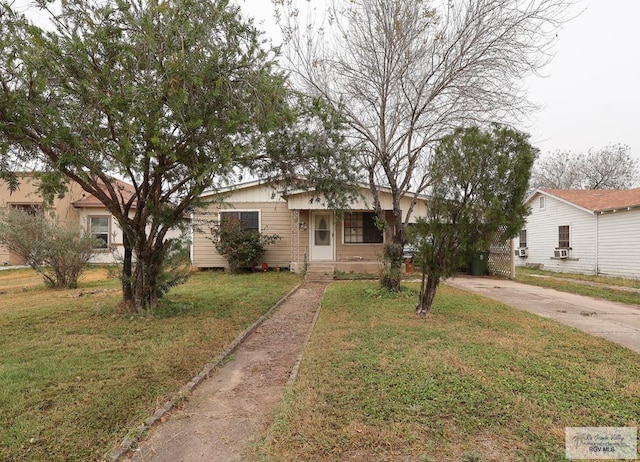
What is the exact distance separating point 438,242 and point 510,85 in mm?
4533

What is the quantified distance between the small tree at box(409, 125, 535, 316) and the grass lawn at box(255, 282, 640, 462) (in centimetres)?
130

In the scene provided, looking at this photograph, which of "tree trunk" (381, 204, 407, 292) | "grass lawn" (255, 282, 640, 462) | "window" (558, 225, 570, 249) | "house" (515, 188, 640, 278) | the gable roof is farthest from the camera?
"window" (558, 225, 570, 249)

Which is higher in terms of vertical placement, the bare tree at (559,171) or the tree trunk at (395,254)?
the bare tree at (559,171)

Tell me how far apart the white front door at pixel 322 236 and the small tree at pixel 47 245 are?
7600 mm

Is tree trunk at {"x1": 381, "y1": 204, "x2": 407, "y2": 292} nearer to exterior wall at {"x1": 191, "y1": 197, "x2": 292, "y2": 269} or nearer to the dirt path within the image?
the dirt path

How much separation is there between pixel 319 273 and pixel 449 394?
9546mm

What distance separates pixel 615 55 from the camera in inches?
361

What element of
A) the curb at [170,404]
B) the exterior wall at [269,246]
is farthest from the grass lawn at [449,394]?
the exterior wall at [269,246]

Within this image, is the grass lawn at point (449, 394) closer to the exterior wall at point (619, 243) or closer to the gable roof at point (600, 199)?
the exterior wall at point (619, 243)

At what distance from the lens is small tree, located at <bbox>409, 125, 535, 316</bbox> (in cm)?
559

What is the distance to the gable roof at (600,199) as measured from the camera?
45.6 feet

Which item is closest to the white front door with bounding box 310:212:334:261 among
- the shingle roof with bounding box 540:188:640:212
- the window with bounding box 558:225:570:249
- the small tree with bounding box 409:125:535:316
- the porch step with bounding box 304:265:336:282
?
the porch step with bounding box 304:265:336:282

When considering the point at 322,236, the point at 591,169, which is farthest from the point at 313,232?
the point at 591,169

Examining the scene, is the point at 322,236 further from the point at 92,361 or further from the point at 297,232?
the point at 92,361
